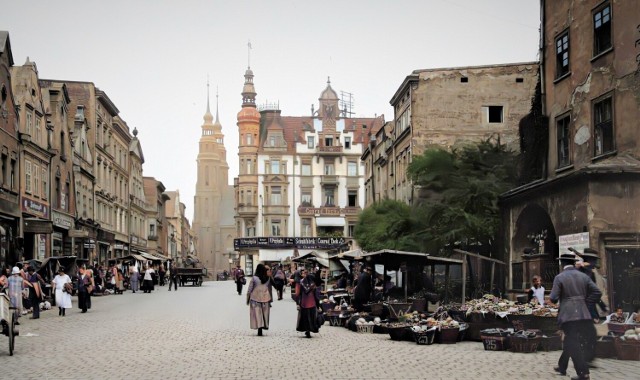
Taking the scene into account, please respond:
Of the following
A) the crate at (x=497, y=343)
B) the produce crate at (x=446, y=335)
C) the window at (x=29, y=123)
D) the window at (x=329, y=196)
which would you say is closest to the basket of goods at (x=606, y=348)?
the crate at (x=497, y=343)

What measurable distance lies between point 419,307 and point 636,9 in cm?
1019

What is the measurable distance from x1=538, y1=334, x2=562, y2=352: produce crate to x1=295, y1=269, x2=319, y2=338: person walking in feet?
19.6

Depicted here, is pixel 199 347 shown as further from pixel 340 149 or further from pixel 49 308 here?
pixel 340 149

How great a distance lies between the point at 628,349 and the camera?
49.0 feet

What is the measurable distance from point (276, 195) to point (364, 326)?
75.9m

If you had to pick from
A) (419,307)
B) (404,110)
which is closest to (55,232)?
(404,110)

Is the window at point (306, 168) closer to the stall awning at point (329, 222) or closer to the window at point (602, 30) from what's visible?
the stall awning at point (329, 222)

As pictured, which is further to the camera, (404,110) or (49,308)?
(404,110)

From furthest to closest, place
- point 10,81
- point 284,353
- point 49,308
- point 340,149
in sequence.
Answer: point 340,149, point 10,81, point 49,308, point 284,353

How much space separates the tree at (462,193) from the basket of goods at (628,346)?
2053cm

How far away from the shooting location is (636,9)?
23.2 meters

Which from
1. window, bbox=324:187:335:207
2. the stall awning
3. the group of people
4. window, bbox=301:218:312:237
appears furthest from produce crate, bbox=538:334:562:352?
window, bbox=324:187:335:207

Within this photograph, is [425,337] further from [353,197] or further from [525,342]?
[353,197]

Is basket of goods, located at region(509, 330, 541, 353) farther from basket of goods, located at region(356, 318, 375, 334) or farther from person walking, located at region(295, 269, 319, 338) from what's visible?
basket of goods, located at region(356, 318, 375, 334)
